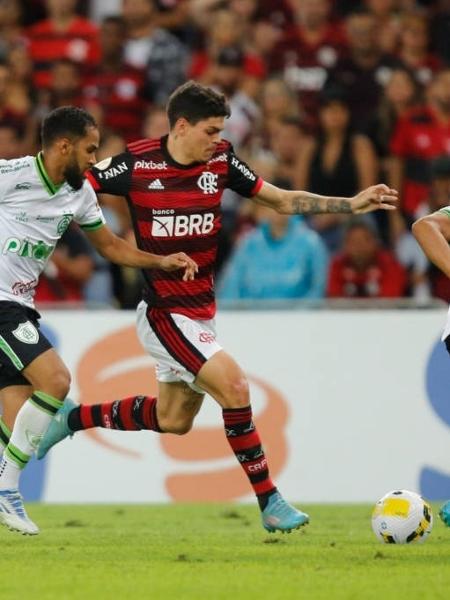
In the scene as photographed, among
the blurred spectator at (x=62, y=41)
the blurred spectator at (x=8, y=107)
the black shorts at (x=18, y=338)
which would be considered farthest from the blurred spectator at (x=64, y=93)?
the black shorts at (x=18, y=338)

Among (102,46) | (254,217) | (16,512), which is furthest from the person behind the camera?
(102,46)

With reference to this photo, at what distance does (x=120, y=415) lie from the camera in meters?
10.6

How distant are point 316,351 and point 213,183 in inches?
137

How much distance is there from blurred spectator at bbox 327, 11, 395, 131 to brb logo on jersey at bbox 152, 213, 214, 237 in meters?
6.07

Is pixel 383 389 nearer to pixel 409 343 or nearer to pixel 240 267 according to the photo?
pixel 409 343

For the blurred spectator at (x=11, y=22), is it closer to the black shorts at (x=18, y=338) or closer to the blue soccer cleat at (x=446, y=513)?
the black shorts at (x=18, y=338)

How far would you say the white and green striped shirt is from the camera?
30.6 ft

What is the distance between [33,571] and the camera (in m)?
7.89

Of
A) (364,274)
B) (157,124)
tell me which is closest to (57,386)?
(364,274)

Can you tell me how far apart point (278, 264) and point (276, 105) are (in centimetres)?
274

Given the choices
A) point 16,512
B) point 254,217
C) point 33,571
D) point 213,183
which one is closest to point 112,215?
point 254,217

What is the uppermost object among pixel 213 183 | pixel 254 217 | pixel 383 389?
pixel 213 183

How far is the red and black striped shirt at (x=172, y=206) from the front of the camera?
979 centimetres

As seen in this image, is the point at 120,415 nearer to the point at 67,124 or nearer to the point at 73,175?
the point at 73,175
